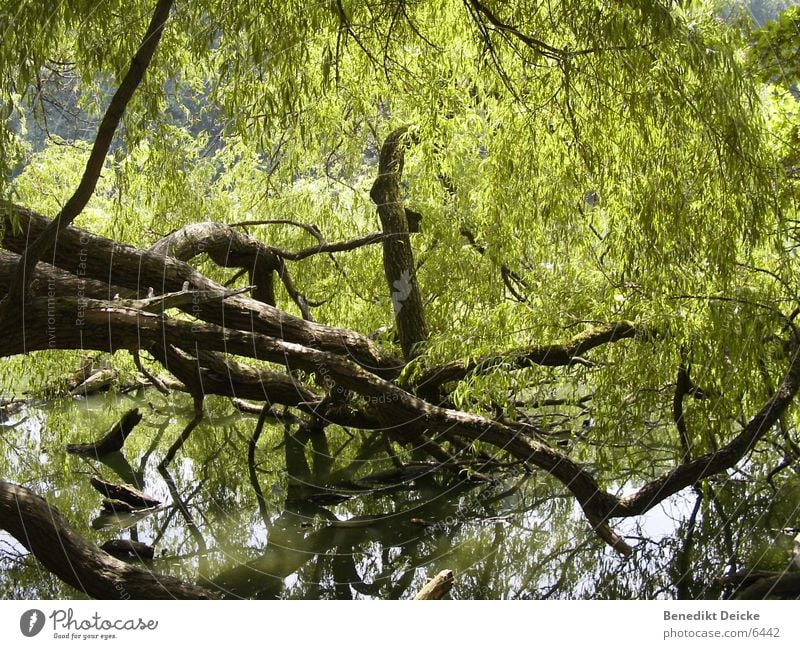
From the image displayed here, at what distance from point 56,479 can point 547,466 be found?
206 centimetres

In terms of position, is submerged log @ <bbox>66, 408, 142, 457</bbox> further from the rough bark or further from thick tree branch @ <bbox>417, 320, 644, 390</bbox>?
thick tree branch @ <bbox>417, 320, 644, 390</bbox>

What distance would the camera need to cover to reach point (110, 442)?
12.9 feet

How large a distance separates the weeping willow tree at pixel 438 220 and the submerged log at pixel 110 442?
398 mm

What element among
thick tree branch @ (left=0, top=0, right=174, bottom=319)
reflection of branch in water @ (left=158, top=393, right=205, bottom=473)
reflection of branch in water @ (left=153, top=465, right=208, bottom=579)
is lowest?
reflection of branch in water @ (left=153, top=465, right=208, bottom=579)

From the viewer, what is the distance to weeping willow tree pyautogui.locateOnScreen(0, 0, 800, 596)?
2449 mm

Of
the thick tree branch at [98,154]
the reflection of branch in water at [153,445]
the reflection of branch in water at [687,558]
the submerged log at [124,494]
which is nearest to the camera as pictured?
the thick tree branch at [98,154]

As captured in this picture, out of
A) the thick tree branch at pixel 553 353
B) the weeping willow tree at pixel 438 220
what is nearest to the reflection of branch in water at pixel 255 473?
the weeping willow tree at pixel 438 220

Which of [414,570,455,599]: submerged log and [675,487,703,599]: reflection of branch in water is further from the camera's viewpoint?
[675,487,703,599]: reflection of branch in water

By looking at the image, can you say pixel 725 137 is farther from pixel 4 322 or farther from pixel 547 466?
pixel 4 322

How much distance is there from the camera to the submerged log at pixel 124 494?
3.42 metres

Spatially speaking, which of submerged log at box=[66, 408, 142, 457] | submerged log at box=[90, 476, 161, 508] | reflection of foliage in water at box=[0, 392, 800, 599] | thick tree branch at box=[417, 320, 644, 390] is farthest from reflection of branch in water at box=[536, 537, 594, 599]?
submerged log at box=[66, 408, 142, 457]

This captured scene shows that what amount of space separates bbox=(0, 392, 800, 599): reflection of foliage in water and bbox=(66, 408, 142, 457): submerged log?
3.4 inches

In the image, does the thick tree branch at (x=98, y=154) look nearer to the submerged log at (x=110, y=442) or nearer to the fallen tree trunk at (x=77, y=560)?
the fallen tree trunk at (x=77, y=560)
